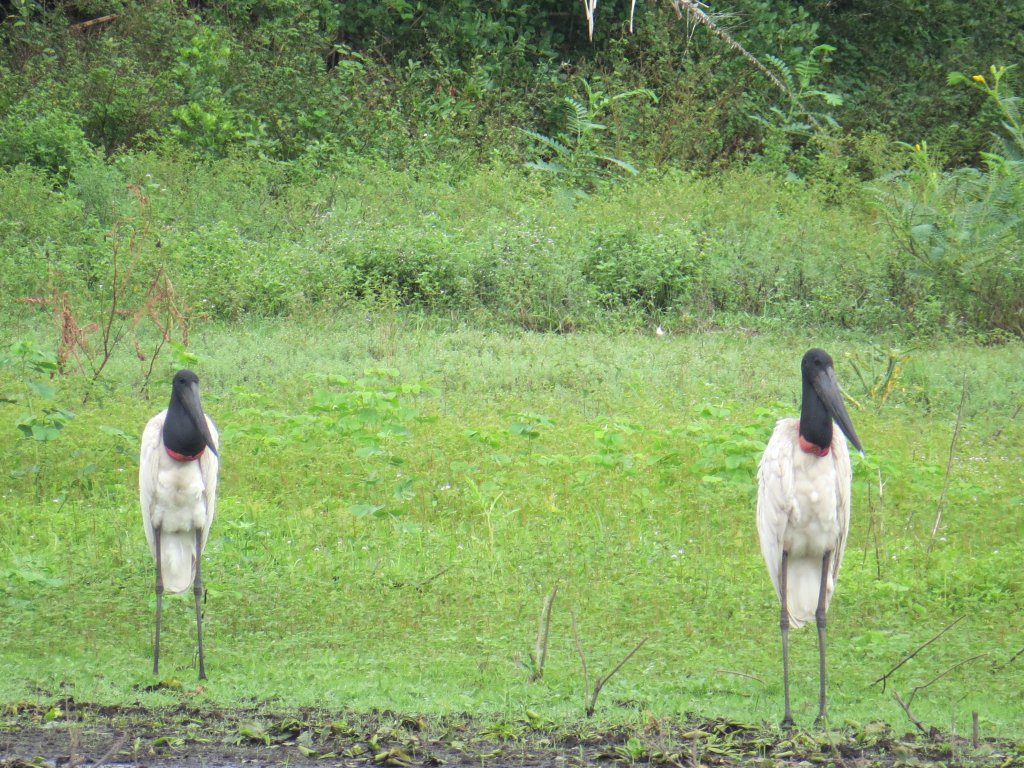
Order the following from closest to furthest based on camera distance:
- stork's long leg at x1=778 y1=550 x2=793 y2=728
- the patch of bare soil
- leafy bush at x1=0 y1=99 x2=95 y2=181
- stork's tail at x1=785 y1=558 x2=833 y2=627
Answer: the patch of bare soil
stork's long leg at x1=778 y1=550 x2=793 y2=728
stork's tail at x1=785 y1=558 x2=833 y2=627
leafy bush at x1=0 y1=99 x2=95 y2=181

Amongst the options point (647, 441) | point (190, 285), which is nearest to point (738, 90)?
point (190, 285)

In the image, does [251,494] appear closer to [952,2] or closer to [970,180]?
[970,180]

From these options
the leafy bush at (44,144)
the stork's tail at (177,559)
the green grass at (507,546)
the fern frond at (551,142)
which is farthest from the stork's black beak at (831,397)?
the leafy bush at (44,144)

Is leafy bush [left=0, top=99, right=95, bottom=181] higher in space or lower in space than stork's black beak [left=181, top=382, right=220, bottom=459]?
higher

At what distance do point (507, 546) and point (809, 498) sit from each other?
6.00 ft

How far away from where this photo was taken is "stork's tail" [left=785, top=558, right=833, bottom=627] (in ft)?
17.0

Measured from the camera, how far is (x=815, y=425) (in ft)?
16.3

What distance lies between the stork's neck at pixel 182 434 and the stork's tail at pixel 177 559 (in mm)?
371

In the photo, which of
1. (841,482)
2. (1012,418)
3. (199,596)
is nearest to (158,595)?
(199,596)

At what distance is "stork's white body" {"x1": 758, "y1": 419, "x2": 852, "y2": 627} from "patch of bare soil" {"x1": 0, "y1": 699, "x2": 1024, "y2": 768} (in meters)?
0.73

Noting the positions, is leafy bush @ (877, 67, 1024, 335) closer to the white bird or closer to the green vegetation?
the green vegetation

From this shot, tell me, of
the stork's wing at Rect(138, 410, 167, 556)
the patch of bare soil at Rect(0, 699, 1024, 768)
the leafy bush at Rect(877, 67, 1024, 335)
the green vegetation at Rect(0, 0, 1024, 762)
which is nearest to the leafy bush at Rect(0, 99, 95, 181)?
the green vegetation at Rect(0, 0, 1024, 762)

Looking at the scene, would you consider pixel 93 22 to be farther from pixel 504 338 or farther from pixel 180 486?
pixel 180 486

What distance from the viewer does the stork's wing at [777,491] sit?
502cm
